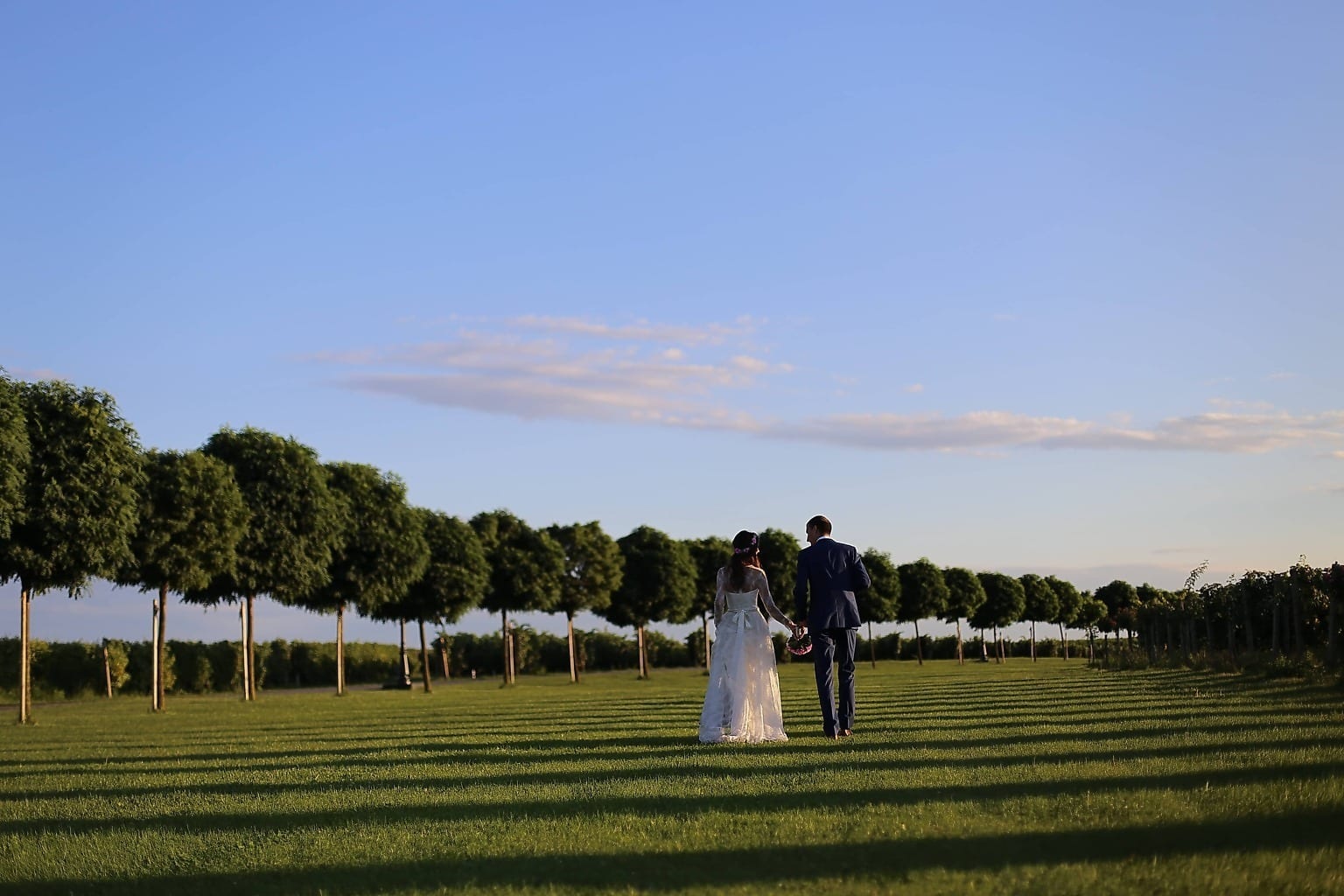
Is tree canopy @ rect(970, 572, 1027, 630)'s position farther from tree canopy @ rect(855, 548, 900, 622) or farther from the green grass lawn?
the green grass lawn

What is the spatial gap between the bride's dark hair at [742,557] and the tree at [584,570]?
159ft

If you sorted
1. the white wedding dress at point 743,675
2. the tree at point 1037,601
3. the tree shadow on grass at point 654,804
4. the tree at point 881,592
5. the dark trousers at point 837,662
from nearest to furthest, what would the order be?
the tree shadow on grass at point 654,804, the dark trousers at point 837,662, the white wedding dress at point 743,675, the tree at point 881,592, the tree at point 1037,601

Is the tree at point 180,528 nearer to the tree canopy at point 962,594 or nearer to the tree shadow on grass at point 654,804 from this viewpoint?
the tree shadow on grass at point 654,804

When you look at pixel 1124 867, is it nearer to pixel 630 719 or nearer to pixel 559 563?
pixel 630 719

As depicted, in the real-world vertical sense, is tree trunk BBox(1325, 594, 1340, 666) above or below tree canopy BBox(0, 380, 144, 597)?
below

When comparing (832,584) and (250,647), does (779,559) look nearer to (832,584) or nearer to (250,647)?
(250,647)

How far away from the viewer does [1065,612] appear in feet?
364

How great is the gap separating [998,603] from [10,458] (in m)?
81.9

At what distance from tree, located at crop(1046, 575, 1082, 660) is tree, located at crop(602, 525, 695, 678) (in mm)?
49734

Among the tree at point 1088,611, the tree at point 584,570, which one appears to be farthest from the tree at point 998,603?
the tree at point 584,570

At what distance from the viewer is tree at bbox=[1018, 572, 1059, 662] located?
10544 cm

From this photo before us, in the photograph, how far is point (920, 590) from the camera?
86438 millimetres

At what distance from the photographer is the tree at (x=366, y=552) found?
159 feet

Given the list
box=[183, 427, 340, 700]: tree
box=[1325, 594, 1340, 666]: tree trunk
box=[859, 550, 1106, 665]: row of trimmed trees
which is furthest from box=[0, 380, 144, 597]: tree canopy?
box=[859, 550, 1106, 665]: row of trimmed trees
